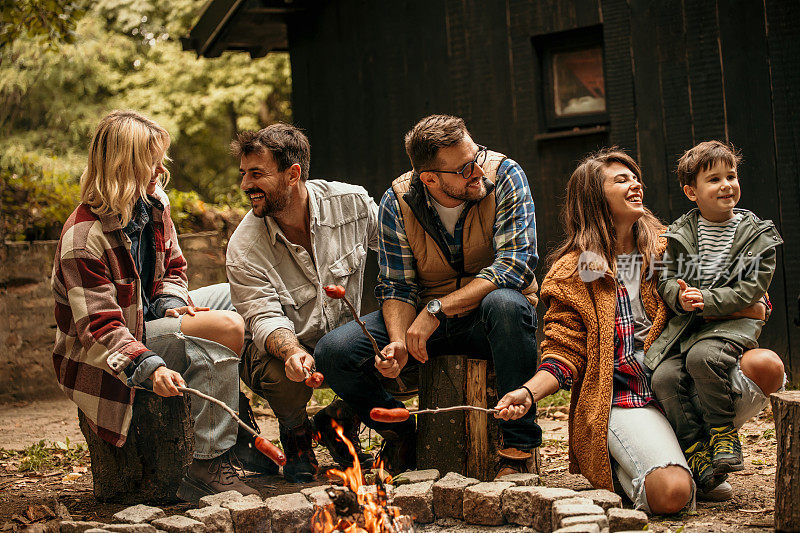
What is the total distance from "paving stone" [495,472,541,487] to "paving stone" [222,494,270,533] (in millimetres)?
1026

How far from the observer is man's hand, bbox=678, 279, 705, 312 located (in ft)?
11.9

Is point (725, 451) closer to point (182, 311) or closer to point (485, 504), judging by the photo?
point (485, 504)

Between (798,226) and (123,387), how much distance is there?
4.94 m

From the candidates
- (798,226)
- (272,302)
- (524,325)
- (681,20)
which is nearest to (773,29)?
(681,20)

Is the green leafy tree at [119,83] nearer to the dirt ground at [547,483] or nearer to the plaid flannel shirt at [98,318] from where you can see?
the dirt ground at [547,483]

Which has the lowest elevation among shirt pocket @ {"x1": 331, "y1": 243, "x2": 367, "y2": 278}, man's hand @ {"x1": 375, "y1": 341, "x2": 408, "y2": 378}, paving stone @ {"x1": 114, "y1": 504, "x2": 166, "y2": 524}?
paving stone @ {"x1": 114, "y1": 504, "x2": 166, "y2": 524}

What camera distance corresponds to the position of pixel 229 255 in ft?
14.9

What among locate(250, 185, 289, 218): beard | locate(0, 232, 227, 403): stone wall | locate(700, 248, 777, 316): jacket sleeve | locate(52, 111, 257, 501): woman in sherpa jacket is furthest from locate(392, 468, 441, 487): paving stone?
locate(0, 232, 227, 403): stone wall

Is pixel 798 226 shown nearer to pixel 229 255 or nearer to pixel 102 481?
pixel 229 255

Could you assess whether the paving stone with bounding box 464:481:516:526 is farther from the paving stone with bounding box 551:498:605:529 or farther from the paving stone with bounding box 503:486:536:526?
the paving stone with bounding box 551:498:605:529

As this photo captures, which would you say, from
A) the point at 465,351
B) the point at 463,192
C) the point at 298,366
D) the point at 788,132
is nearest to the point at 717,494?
the point at 465,351


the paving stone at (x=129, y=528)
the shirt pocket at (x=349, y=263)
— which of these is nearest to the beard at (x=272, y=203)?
the shirt pocket at (x=349, y=263)

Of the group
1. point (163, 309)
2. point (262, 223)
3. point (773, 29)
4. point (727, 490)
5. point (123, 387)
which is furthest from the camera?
point (773, 29)

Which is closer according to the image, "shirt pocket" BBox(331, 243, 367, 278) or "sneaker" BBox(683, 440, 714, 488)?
"sneaker" BBox(683, 440, 714, 488)
